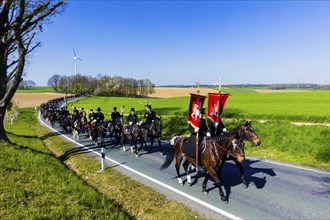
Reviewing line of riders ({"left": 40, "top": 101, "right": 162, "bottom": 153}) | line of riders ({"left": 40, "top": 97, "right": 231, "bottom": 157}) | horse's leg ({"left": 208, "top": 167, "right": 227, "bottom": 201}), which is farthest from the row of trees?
horse's leg ({"left": 208, "top": 167, "right": 227, "bottom": 201})

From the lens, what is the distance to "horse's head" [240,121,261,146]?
779 centimetres

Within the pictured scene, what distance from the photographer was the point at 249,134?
789 cm

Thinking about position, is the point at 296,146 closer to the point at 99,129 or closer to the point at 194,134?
the point at 194,134

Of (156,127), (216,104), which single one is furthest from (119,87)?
(216,104)

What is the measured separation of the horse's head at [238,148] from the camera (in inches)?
313

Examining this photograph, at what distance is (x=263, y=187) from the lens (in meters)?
9.12

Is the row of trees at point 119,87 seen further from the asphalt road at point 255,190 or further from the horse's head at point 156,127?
the asphalt road at point 255,190

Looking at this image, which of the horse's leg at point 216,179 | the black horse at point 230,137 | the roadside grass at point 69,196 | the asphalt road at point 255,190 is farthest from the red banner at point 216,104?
the roadside grass at point 69,196

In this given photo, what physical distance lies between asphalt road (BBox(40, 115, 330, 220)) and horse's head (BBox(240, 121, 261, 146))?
1.83m

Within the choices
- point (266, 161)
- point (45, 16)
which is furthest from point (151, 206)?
point (45, 16)

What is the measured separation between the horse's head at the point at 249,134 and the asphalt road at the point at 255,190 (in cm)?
183

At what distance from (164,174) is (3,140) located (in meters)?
9.55

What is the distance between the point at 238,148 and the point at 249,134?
55 cm

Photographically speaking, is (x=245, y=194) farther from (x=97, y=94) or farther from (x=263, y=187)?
(x=97, y=94)
